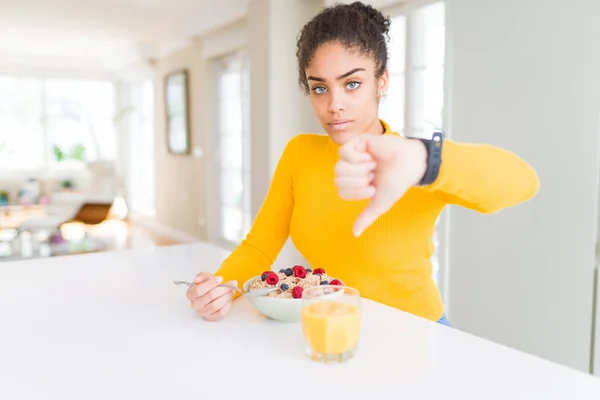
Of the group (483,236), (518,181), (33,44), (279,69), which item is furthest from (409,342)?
(33,44)

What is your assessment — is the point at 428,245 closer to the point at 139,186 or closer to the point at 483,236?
the point at 483,236

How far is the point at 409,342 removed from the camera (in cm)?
87

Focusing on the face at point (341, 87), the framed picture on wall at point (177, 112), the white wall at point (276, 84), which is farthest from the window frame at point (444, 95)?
the framed picture on wall at point (177, 112)

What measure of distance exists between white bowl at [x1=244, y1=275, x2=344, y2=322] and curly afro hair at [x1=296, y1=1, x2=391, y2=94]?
1.71 ft

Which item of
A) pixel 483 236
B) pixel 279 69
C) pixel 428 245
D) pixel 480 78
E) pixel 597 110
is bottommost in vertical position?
pixel 483 236

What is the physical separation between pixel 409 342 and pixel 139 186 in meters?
7.80

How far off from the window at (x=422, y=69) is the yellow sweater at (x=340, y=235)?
170 centimetres

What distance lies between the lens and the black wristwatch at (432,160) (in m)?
0.77

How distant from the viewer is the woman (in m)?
0.83

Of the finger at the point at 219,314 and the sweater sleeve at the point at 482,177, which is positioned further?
the finger at the point at 219,314

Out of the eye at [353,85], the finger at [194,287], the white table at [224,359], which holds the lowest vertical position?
the white table at [224,359]

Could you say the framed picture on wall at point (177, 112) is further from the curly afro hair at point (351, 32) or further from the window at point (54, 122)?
the curly afro hair at point (351, 32)

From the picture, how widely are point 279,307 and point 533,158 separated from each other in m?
1.71

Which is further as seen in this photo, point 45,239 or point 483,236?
point 45,239
